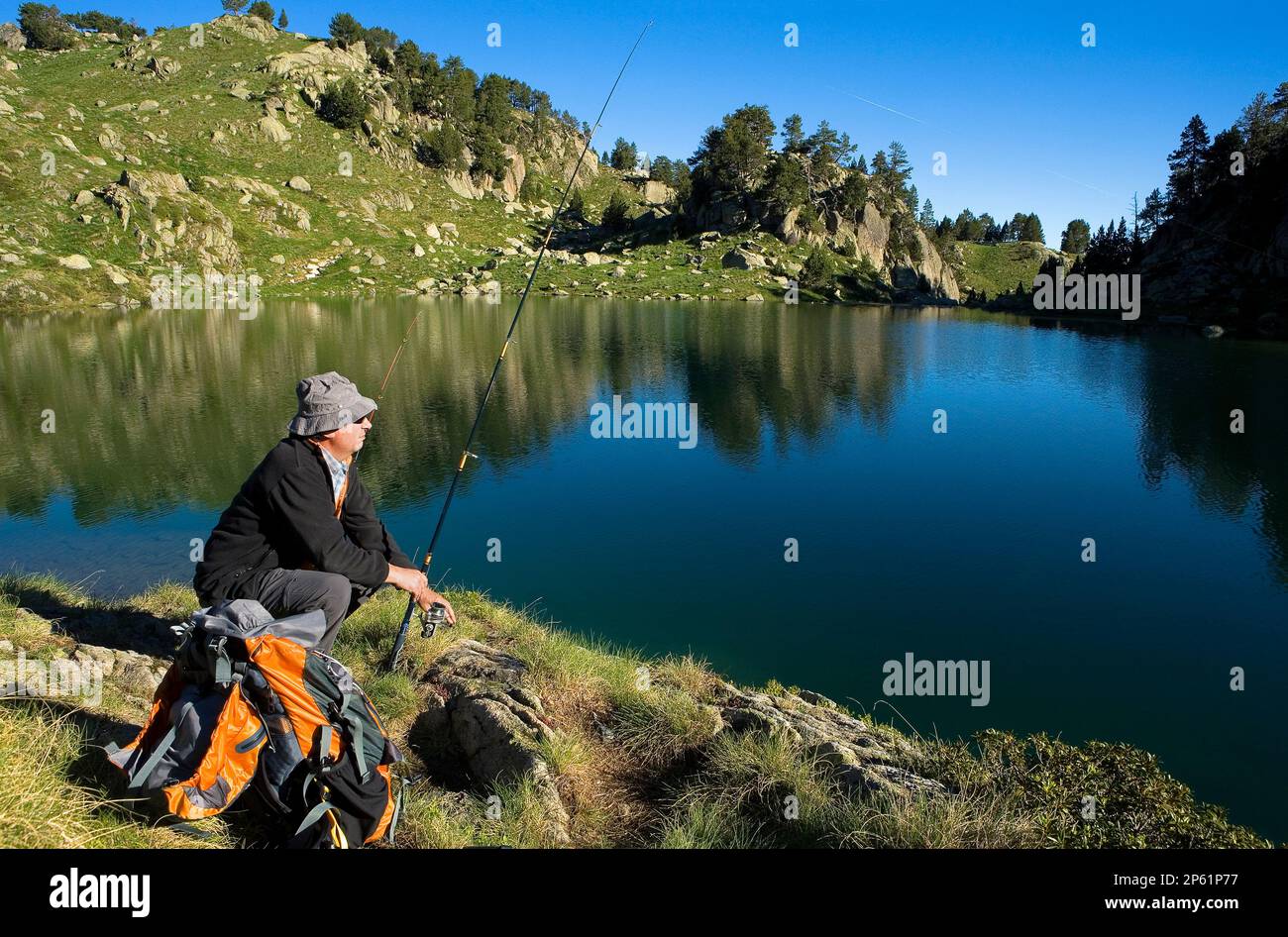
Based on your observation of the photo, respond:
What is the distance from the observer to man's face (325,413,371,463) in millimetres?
4664

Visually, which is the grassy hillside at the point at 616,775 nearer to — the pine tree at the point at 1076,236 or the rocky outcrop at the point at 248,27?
the rocky outcrop at the point at 248,27

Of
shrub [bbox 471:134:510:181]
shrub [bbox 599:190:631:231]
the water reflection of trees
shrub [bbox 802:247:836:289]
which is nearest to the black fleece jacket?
the water reflection of trees

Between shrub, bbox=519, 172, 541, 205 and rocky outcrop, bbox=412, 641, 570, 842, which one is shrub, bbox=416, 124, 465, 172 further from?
rocky outcrop, bbox=412, 641, 570, 842

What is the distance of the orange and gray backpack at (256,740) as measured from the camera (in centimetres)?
347

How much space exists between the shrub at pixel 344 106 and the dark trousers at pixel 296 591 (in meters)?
116

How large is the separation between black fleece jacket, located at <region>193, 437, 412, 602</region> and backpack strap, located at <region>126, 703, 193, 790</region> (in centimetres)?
106

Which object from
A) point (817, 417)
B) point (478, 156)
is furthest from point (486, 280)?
point (817, 417)

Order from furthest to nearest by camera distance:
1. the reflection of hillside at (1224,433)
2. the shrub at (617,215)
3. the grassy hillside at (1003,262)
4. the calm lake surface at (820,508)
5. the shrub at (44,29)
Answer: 1. the grassy hillside at (1003,262)
2. the shrub at (44,29)
3. the shrub at (617,215)
4. the reflection of hillside at (1224,433)
5. the calm lake surface at (820,508)

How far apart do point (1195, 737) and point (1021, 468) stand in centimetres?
1135

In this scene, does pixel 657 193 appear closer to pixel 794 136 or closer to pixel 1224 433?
pixel 794 136

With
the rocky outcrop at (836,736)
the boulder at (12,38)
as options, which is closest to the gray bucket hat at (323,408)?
the rocky outcrop at (836,736)

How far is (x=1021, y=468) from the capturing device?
18766mm

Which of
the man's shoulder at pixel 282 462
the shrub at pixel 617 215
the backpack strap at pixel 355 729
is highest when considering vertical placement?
the shrub at pixel 617 215
